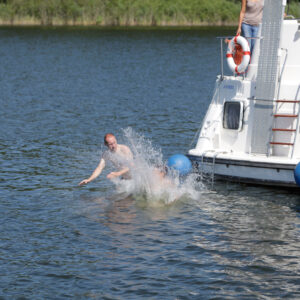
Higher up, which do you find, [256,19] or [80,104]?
[256,19]

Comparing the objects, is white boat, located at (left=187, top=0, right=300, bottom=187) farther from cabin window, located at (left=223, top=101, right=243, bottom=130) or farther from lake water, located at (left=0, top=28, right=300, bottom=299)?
lake water, located at (left=0, top=28, right=300, bottom=299)

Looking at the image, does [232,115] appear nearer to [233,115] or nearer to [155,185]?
[233,115]

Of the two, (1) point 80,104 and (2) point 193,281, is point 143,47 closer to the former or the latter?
(1) point 80,104

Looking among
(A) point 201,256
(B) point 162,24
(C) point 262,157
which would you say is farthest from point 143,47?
(A) point 201,256

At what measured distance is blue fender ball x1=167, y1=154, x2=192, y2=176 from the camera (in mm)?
15938

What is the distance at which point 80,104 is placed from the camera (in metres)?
29.5

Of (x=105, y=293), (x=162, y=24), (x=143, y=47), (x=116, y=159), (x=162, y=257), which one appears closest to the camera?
(x=105, y=293)

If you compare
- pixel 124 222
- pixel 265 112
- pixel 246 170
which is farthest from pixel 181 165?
pixel 124 222

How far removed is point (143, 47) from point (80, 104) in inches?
1135

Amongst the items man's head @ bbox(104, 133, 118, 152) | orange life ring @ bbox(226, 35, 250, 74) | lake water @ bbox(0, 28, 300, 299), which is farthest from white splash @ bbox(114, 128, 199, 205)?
orange life ring @ bbox(226, 35, 250, 74)

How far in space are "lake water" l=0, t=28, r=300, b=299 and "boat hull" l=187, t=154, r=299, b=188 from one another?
0.30m

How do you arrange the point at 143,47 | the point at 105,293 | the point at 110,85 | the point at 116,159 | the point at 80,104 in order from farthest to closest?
the point at 143,47, the point at 110,85, the point at 80,104, the point at 116,159, the point at 105,293

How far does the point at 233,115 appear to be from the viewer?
55.5 feet

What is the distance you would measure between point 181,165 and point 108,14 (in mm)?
62286
